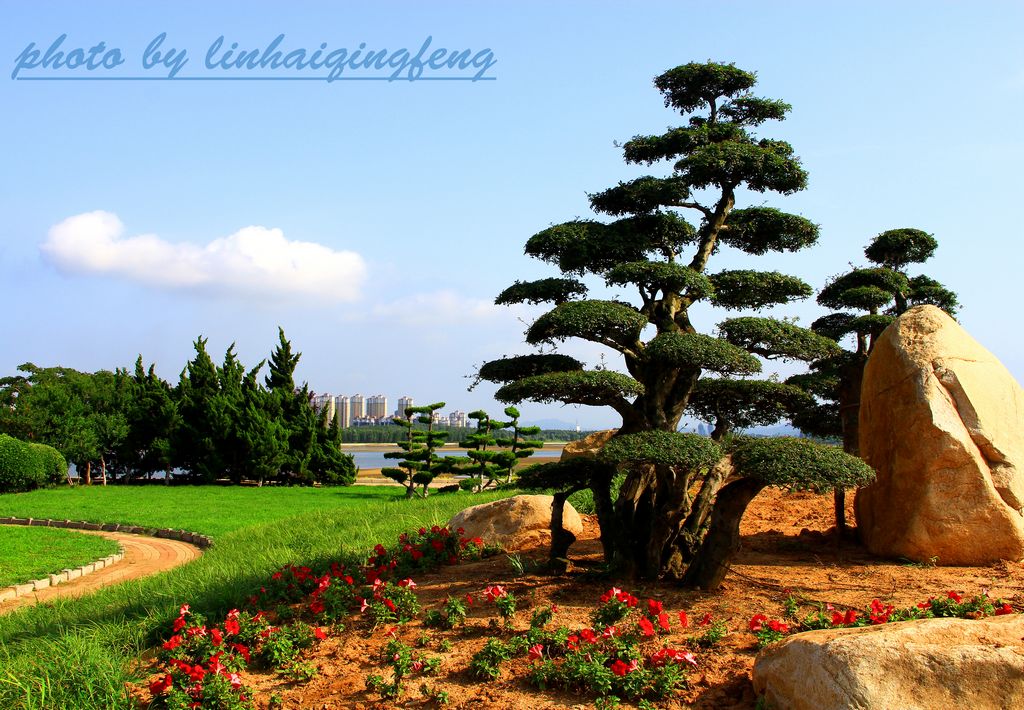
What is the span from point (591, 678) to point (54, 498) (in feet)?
68.7

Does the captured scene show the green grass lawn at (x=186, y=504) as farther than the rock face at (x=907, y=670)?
Yes

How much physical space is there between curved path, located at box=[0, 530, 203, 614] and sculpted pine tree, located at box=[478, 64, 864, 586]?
6.44 m

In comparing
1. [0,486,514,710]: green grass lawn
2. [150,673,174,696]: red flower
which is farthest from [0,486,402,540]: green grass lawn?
[150,673,174,696]: red flower

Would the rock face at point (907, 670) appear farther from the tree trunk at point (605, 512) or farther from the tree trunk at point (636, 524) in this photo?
the tree trunk at point (605, 512)

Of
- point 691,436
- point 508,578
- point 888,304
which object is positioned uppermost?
point 888,304

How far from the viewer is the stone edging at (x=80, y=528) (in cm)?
1039

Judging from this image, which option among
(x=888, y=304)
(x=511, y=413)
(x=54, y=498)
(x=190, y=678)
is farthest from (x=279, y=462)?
(x=190, y=678)

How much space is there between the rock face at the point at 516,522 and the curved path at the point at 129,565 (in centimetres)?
488

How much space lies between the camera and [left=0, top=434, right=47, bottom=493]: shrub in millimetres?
22219

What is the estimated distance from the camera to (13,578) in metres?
10.8

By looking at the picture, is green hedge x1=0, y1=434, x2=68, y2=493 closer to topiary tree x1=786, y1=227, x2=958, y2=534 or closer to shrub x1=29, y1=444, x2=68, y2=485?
shrub x1=29, y1=444, x2=68, y2=485

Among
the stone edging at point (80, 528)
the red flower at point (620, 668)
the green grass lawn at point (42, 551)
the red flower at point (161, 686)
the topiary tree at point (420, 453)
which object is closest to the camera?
the red flower at point (620, 668)

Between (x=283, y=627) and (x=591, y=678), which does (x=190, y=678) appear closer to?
(x=283, y=627)

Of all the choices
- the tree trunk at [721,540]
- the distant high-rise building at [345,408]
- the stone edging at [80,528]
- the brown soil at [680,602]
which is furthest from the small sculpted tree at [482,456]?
the distant high-rise building at [345,408]
